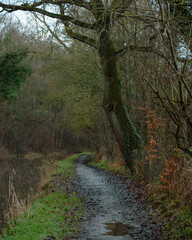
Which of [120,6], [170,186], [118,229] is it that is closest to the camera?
[118,229]

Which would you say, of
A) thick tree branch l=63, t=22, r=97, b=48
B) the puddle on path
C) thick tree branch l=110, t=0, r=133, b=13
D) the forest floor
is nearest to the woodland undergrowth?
the forest floor

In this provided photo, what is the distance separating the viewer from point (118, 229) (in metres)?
6.25

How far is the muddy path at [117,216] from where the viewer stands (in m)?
5.84

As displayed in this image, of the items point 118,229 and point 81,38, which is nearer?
point 118,229

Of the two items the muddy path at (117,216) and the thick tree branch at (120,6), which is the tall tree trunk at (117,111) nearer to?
the muddy path at (117,216)

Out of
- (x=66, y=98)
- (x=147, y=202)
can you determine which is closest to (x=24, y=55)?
(x=66, y=98)

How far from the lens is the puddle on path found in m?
5.95

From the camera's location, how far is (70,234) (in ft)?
20.2

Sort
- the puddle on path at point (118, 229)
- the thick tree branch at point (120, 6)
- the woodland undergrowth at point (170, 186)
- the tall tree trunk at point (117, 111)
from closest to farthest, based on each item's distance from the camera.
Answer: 1. the woodland undergrowth at point (170, 186)
2. the puddle on path at point (118, 229)
3. the thick tree branch at point (120, 6)
4. the tall tree trunk at point (117, 111)

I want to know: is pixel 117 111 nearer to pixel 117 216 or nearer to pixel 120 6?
pixel 120 6

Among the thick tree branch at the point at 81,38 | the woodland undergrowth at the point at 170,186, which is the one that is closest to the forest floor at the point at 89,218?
the woodland undergrowth at the point at 170,186

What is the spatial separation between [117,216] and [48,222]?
1744 millimetres

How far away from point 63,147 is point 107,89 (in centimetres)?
4113

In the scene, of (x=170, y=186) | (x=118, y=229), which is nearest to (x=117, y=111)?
(x=170, y=186)
